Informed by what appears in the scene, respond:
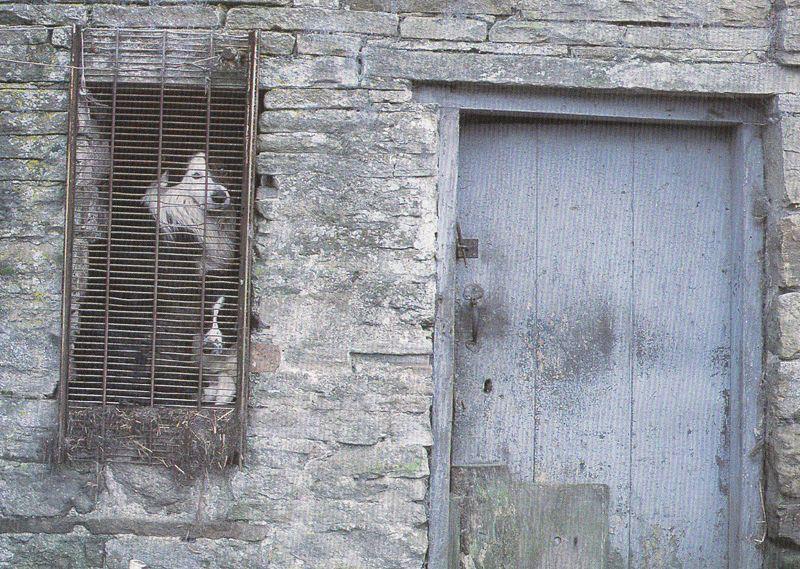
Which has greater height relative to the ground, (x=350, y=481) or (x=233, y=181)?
(x=233, y=181)

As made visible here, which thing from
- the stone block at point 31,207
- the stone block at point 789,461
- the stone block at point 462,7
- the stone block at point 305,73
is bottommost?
the stone block at point 789,461

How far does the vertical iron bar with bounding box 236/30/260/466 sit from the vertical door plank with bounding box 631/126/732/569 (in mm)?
1472

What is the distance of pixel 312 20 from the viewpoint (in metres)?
3.22

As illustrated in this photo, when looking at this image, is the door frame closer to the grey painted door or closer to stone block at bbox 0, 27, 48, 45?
the grey painted door

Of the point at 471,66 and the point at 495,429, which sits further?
the point at 495,429

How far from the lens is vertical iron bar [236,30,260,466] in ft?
10.3

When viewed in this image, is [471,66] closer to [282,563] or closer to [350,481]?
[350,481]

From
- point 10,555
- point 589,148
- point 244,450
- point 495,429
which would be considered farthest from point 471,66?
point 10,555

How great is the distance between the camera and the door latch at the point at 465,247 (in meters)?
3.36

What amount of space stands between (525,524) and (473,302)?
869 millimetres

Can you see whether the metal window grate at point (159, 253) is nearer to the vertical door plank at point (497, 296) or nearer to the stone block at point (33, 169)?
the stone block at point (33, 169)

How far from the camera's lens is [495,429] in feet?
11.2

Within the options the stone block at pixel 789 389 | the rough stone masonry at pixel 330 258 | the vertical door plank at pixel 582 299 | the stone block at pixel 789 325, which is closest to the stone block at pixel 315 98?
the rough stone masonry at pixel 330 258

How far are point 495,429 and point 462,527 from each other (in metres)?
0.39
